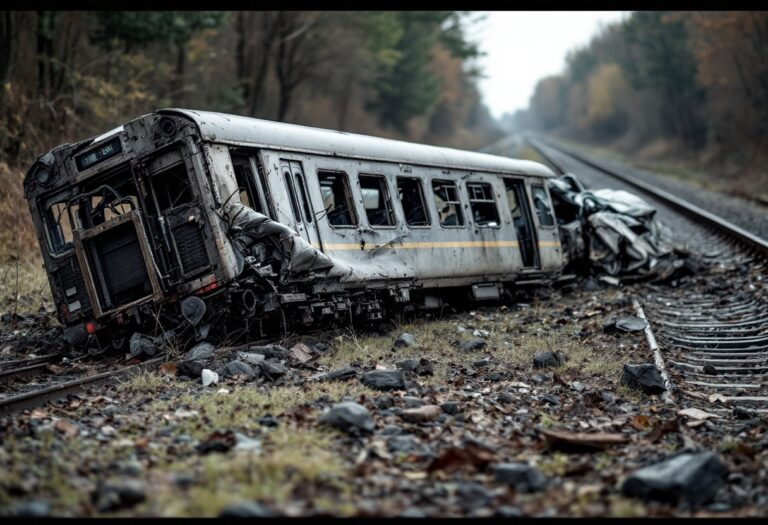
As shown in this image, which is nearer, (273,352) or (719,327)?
(273,352)

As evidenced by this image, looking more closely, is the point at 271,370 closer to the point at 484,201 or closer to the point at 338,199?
the point at 338,199

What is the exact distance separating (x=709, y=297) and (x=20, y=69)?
16.1 meters

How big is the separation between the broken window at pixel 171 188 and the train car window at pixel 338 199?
209cm

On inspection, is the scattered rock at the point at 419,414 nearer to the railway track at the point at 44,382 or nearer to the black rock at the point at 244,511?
the black rock at the point at 244,511

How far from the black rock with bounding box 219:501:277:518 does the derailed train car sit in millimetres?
5143

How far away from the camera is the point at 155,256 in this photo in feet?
30.6

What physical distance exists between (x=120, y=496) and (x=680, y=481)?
309 centimetres

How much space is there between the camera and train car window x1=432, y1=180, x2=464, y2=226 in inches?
507

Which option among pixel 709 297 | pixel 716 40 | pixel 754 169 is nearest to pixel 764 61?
pixel 716 40

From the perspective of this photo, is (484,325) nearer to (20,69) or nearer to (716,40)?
(20,69)

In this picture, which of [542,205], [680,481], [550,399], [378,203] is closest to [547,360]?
[550,399]

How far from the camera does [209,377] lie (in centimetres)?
769

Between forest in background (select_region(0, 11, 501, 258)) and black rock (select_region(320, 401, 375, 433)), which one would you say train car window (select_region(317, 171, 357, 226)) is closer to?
black rock (select_region(320, 401, 375, 433))
